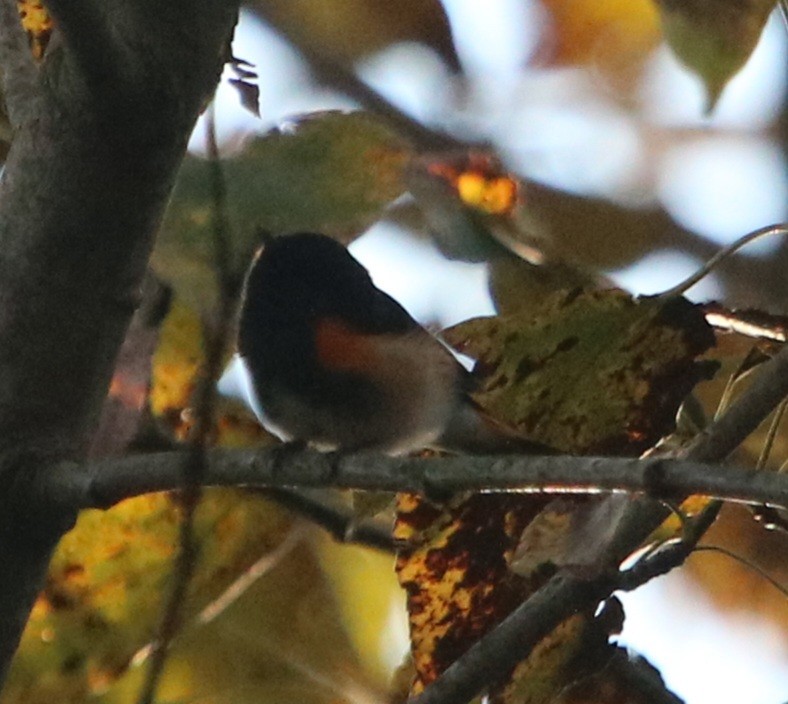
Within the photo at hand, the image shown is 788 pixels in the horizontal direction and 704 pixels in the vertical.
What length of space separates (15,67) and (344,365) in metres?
0.56

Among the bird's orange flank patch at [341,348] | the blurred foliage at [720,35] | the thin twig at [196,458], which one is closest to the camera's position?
the thin twig at [196,458]

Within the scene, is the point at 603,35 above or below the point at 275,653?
above

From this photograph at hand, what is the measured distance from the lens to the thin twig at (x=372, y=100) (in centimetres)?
254

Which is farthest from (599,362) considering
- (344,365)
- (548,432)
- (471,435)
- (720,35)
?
(471,435)

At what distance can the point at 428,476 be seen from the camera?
1.02 meters

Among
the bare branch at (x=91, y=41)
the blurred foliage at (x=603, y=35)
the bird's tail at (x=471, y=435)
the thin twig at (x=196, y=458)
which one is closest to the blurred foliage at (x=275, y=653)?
the bird's tail at (x=471, y=435)

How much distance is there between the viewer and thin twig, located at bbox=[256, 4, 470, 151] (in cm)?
254

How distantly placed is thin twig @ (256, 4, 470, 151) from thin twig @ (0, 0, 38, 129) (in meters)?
1.26

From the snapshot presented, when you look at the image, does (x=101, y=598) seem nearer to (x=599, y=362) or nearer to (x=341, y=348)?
(x=341, y=348)

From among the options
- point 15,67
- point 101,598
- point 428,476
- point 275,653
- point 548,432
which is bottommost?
point 275,653

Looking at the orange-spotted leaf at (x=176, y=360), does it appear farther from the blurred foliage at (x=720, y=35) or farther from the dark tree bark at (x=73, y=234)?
the blurred foliage at (x=720, y=35)

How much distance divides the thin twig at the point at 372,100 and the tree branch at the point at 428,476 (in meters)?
1.43

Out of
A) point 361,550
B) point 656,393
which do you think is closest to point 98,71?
point 656,393

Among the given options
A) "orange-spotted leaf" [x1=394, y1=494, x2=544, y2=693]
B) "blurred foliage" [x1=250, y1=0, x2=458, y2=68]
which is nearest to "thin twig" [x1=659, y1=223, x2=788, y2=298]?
"orange-spotted leaf" [x1=394, y1=494, x2=544, y2=693]
